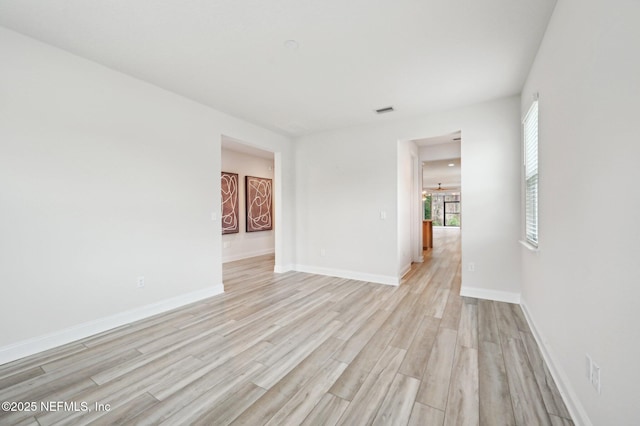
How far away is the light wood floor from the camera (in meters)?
1.60

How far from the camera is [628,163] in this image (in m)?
1.07

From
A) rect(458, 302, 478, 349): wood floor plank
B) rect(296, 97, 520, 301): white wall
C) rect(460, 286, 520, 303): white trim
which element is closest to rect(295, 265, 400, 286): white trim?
rect(296, 97, 520, 301): white wall

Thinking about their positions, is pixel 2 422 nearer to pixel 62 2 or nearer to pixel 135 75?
pixel 62 2

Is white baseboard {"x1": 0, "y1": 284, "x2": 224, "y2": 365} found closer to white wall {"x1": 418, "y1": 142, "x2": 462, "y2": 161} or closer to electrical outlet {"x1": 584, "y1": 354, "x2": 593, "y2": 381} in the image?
electrical outlet {"x1": 584, "y1": 354, "x2": 593, "y2": 381}

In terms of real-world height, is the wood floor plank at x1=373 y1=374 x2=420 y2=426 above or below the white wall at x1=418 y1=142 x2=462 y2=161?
below

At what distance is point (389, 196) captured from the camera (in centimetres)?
440

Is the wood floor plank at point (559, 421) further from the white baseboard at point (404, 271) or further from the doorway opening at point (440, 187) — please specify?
the doorway opening at point (440, 187)

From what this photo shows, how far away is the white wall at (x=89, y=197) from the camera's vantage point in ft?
7.30

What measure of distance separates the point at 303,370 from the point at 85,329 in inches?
87.5

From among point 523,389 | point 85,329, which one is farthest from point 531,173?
point 85,329

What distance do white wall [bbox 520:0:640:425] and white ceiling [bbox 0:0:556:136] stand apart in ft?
1.98

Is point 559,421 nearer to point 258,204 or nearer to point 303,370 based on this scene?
point 303,370

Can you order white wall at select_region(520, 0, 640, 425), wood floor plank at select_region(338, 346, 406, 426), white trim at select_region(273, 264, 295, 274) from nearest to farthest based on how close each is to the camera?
white wall at select_region(520, 0, 640, 425), wood floor plank at select_region(338, 346, 406, 426), white trim at select_region(273, 264, 295, 274)

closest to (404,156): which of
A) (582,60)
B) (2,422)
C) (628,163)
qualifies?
(582,60)
